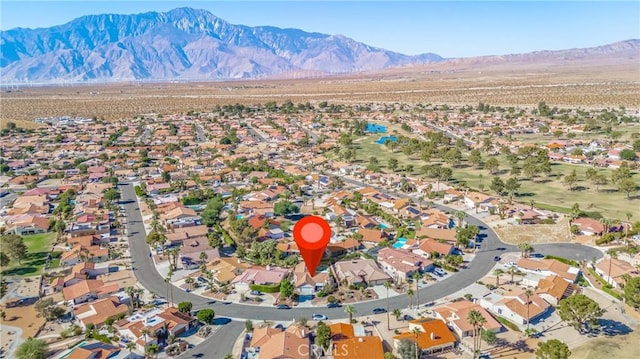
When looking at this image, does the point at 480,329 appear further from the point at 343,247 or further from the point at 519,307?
the point at 343,247

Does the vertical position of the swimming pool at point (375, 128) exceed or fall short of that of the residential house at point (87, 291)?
it exceeds it

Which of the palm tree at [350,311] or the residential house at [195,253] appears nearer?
the palm tree at [350,311]

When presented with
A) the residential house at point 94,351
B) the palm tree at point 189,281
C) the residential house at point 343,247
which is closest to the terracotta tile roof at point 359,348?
the residential house at point 94,351

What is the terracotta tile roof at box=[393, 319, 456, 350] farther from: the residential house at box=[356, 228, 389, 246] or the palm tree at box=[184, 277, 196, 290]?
the palm tree at box=[184, 277, 196, 290]

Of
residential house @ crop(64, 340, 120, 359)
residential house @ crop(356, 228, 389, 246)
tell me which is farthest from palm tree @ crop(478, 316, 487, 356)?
residential house @ crop(64, 340, 120, 359)

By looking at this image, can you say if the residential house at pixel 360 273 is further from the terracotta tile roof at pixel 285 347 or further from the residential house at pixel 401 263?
the terracotta tile roof at pixel 285 347

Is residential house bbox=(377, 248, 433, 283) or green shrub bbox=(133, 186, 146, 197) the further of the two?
green shrub bbox=(133, 186, 146, 197)

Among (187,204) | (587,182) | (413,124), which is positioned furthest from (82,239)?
(413,124)
